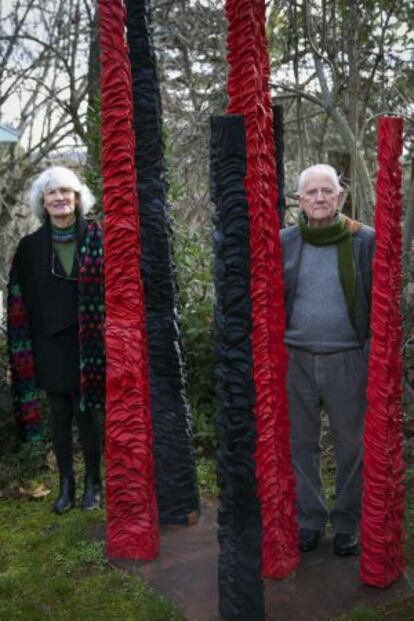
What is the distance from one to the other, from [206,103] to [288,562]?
6.16m

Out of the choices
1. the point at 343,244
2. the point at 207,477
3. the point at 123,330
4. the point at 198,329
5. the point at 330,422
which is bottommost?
the point at 207,477

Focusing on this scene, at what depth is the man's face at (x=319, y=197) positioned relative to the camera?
312 cm

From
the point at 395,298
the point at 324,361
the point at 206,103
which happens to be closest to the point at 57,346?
the point at 324,361

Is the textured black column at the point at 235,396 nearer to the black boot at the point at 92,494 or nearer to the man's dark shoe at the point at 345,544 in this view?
the man's dark shoe at the point at 345,544

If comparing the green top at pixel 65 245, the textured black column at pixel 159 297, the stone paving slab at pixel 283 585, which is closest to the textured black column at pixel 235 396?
the stone paving slab at pixel 283 585

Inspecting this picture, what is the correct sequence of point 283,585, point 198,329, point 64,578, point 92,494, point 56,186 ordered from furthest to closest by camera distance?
point 198,329 → point 92,494 → point 56,186 → point 64,578 → point 283,585

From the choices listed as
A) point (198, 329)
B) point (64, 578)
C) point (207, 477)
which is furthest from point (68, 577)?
point (198, 329)

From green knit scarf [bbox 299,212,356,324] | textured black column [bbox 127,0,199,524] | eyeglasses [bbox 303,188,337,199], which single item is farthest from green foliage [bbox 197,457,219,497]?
eyeglasses [bbox 303,188,337,199]

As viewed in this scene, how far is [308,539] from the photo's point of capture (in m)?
3.53

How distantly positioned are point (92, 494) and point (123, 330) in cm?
126

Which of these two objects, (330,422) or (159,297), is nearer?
(330,422)

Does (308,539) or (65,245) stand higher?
(65,245)

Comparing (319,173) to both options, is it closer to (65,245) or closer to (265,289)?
(265,289)

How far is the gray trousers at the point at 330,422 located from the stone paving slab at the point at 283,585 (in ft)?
0.70
